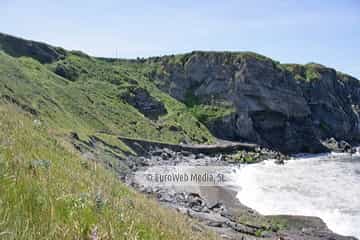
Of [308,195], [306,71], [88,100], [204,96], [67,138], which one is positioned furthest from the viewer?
[306,71]

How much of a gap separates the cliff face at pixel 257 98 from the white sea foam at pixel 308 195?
52.5 m

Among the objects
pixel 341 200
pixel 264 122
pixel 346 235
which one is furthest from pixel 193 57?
pixel 346 235

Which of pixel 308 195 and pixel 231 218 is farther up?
pixel 231 218

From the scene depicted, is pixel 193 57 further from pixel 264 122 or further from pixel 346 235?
pixel 346 235

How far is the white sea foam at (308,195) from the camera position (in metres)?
31.8

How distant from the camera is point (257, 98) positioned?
113750 millimetres

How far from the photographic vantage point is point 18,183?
3822mm

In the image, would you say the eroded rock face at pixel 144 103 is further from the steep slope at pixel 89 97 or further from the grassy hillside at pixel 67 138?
the grassy hillside at pixel 67 138

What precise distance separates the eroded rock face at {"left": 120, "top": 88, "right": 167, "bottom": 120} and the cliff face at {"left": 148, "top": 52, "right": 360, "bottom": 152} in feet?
58.1

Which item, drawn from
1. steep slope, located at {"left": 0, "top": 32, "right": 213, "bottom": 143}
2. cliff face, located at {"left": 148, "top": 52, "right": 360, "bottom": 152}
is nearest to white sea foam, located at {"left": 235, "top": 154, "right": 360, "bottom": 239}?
steep slope, located at {"left": 0, "top": 32, "right": 213, "bottom": 143}

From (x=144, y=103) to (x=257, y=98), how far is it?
114 ft

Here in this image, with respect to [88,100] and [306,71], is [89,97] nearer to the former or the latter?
[88,100]

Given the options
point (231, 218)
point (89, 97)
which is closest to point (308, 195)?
point (231, 218)

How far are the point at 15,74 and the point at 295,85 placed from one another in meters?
86.6
